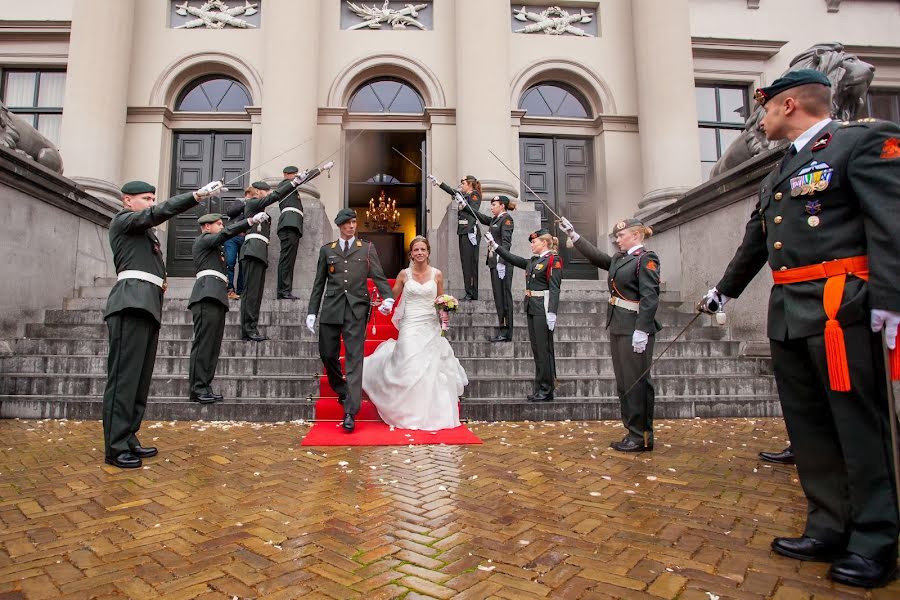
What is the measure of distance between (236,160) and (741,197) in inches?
416

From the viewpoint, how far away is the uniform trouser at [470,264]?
352 inches

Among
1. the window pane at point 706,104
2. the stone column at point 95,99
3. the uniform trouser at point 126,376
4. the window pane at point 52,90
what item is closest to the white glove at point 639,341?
the uniform trouser at point 126,376

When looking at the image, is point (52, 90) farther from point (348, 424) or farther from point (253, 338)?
point (348, 424)

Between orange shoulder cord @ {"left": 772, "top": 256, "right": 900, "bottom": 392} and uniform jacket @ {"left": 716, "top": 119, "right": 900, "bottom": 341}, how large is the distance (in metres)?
0.03

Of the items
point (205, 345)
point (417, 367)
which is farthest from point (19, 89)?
point (417, 367)

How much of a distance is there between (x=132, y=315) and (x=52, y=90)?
12351 millimetres

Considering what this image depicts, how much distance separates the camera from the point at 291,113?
10.9m

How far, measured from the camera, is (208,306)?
5969mm

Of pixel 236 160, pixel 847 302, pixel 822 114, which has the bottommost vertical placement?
pixel 847 302

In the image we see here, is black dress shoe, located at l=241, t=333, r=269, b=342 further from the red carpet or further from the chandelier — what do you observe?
the chandelier

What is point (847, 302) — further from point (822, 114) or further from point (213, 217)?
point (213, 217)

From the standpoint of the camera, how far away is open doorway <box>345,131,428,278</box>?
1351 cm

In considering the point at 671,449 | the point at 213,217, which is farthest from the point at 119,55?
the point at 671,449

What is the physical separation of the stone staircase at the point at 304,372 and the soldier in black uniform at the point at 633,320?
1424 mm
